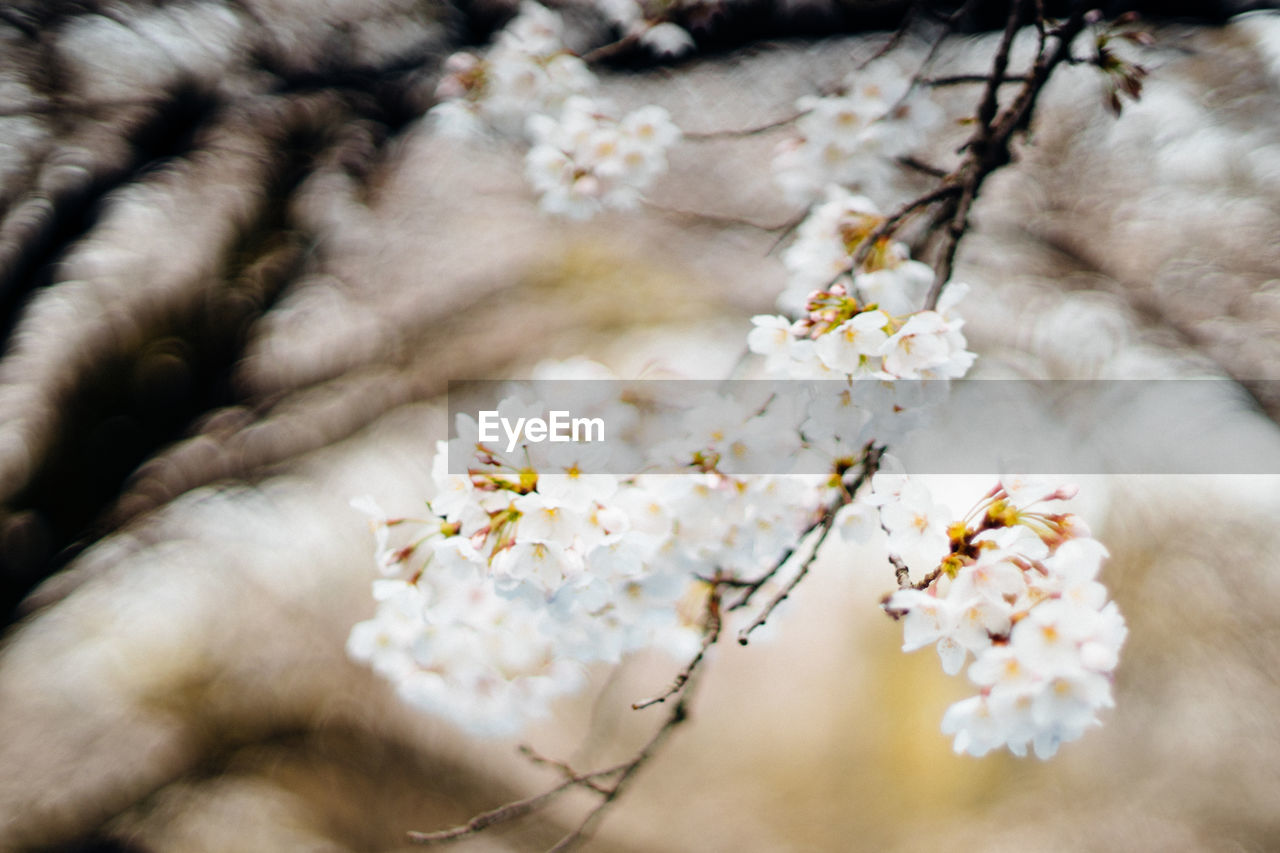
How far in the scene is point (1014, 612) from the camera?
0.44 m

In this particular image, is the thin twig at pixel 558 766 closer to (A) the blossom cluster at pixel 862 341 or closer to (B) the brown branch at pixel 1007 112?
(A) the blossom cluster at pixel 862 341

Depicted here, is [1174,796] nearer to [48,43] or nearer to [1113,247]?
[1113,247]

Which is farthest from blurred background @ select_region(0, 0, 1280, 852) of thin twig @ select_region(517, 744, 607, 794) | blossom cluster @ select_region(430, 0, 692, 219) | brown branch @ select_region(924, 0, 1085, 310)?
brown branch @ select_region(924, 0, 1085, 310)

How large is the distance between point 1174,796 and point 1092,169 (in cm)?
133

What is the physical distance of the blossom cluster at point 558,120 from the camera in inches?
43.2

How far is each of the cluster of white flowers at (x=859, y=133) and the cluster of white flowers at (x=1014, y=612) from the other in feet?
2.53

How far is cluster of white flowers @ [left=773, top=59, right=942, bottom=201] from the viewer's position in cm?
104

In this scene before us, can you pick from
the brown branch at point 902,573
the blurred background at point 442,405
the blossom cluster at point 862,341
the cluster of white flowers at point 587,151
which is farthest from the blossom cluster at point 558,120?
the brown branch at point 902,573

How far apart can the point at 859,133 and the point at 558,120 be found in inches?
24.1

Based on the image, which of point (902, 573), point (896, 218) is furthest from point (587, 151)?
point (902, 573)

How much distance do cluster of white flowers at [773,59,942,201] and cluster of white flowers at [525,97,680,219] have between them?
0.23 metres

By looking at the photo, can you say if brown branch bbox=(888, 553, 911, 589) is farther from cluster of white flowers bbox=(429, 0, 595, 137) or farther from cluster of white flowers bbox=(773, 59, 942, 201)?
cluster of white flowers bbox=(429, 0, 595, 137)

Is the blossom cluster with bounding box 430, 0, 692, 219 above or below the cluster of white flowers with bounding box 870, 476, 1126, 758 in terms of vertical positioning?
above

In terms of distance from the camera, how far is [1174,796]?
3.90 feet
